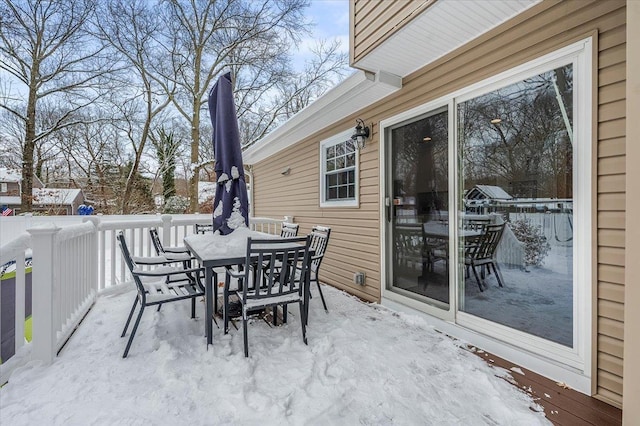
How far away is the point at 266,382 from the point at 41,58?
13.6 meters

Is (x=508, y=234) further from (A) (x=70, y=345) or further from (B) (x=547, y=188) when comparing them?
(A) (x=70, y=345)

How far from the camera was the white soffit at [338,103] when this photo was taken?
3.33 meters

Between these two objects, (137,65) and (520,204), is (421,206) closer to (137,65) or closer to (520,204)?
(520,204)

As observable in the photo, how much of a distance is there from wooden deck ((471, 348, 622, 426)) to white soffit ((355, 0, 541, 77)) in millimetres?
2673

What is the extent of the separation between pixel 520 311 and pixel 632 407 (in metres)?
0.87

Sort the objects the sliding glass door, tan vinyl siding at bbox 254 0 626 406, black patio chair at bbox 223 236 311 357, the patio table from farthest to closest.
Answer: the patio table, black patio chair at bbox 223 236 311 357, the sliding glass door, tan vinyl siding at bbox 254 0 626 406

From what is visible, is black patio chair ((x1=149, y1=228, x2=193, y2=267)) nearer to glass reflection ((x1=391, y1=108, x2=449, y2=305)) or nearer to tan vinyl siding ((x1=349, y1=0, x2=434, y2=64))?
glass reflection ((x1=391, y1=108, x2=449, y2=305))

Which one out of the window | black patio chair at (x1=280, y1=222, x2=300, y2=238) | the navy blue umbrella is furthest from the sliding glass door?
the navy blue umbrella

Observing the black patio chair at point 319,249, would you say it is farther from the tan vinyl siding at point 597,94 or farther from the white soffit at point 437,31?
the white soffit at point 437,31

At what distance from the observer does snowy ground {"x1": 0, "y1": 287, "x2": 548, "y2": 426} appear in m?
1.69

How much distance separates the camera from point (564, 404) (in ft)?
6.00

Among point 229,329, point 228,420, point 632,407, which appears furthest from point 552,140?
point 229,329

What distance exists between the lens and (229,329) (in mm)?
2779

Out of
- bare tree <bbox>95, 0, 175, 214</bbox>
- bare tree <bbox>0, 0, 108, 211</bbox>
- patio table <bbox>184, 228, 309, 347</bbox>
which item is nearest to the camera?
patio table <bbox>184, 228, 309, 347</bbox>
